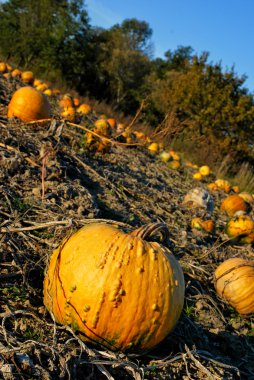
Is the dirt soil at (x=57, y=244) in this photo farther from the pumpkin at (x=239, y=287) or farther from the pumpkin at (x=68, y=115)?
the pumpkin at (x=68, y=115)

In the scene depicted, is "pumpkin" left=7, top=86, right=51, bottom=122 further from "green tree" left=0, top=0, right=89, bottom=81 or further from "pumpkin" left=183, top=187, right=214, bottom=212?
"green tree" left=0, top=0, right=89, bottom=81

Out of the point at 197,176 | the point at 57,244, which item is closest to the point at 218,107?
the point at 197,176

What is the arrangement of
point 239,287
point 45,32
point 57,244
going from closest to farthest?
1. point 57,244
2. point 239,287
3. point 45,32

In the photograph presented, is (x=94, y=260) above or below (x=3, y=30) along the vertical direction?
below

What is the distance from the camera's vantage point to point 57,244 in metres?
2.47

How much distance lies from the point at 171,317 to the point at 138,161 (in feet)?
18.3

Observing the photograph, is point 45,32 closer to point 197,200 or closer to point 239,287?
point 197,200

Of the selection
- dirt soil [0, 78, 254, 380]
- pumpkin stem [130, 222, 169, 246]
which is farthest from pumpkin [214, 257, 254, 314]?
pumpkin stem [130, 222, 169, 246]

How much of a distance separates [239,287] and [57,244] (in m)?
1.71

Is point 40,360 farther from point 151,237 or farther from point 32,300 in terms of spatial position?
point 151,237

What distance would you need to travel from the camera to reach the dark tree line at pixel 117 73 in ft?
60.1

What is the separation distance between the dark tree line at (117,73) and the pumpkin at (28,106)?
10904 millimetres

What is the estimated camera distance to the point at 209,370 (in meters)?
2.16

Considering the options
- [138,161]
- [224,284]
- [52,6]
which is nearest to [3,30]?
[52,6]
